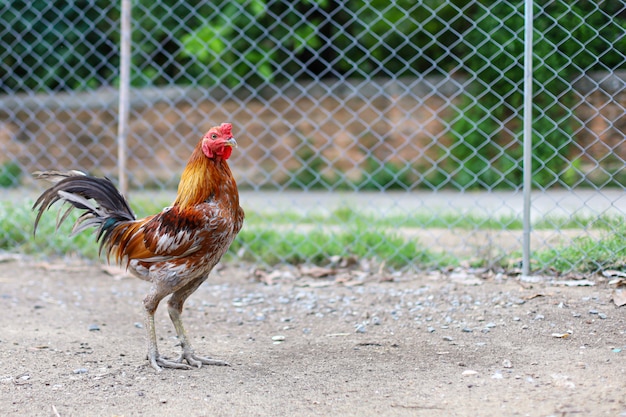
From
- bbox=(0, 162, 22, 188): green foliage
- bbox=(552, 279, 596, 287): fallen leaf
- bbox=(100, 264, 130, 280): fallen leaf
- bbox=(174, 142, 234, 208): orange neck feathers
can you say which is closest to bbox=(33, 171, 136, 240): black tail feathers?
bbox=(174, 142, 234, 208): orange neck feathers

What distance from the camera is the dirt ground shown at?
2.72 meters

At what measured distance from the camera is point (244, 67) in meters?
7.38

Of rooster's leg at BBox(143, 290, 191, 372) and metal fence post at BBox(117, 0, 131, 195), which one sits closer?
rooster's leg at BBox(143, 290, 191, 372)

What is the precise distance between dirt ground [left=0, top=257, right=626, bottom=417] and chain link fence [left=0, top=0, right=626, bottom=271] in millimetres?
540

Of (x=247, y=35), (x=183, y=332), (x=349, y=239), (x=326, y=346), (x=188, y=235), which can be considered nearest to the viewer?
(x=188, y=235)

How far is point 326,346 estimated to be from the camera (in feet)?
11.6

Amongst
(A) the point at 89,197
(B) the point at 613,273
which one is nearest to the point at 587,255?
(B) the point at 613,273

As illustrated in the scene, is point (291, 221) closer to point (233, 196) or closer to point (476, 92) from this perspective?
point (476, 92)

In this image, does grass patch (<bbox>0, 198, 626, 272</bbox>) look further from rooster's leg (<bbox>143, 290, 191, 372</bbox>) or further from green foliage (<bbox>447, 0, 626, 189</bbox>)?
rooster's leg (<bbox>143, 290, 191, 372</bbox>)

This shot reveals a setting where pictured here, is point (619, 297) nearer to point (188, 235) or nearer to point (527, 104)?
point (527, 104)

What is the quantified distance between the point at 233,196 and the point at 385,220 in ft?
8.39

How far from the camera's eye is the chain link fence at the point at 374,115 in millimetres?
4414

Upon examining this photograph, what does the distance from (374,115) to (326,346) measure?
4362 mm

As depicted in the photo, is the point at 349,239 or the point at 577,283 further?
the point at 349,239
